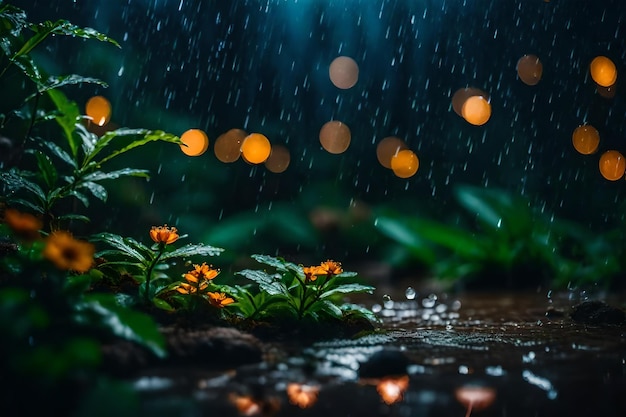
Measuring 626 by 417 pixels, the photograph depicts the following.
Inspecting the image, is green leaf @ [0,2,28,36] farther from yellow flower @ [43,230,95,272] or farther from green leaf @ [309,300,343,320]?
green leaf @ [309,300,343,320]

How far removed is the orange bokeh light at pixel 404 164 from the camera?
941cm

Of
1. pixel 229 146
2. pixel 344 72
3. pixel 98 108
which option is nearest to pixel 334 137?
pixel 344 72

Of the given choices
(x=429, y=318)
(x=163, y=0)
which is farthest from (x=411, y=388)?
(x=163, y=0)

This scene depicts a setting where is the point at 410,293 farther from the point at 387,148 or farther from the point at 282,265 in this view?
the point at 387,148

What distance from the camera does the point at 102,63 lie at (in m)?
6.70

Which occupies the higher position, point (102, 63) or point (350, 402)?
point (102, 63)

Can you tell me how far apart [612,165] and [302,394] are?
814cm

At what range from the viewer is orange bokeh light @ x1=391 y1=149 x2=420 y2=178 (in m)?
9.41

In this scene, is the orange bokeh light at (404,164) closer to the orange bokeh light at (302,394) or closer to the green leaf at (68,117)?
the green leaf at (68,117)

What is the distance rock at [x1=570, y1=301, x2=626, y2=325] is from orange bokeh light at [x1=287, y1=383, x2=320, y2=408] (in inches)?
84.2

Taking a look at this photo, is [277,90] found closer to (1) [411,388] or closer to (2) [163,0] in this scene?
(2) [163,0]

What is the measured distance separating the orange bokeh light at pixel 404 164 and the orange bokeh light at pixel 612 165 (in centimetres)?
292

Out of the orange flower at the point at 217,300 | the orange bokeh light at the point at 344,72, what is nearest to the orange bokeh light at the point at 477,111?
the orange bokeh light at the point at 344,72

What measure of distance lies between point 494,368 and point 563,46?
833 centimetres
